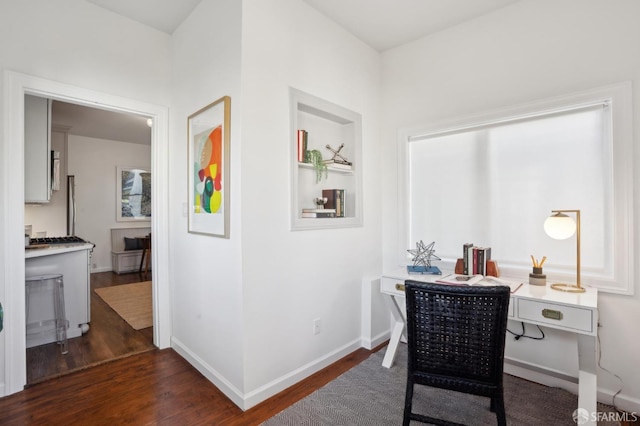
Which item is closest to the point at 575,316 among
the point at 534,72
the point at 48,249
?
the point at 534,72

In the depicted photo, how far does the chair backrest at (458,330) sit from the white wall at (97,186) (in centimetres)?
648

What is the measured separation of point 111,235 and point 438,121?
6.39m

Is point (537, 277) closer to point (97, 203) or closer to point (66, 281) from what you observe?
point (66, 281)

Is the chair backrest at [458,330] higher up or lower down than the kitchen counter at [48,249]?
lower down

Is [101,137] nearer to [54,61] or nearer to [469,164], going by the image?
[54,61]

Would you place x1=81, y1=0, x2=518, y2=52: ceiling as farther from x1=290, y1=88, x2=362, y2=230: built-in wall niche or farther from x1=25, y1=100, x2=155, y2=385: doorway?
x1=25, y1=100, x2=155, y2=385: doorway

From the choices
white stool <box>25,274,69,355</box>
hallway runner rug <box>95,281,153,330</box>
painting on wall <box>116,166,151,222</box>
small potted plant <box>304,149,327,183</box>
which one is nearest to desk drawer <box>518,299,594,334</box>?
small potted plant <box>304,149,327,183</box>

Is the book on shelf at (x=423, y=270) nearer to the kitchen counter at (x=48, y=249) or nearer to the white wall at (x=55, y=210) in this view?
the kitchen counter at (x=48, y=249)

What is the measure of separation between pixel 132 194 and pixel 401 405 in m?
6.51

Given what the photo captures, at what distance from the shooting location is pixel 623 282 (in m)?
1.97

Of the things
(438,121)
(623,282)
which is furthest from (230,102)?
(623,282)

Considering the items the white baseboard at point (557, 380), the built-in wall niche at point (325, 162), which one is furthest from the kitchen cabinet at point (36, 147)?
the white baseboard at point (557, 380)

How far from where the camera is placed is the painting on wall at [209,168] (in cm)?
209

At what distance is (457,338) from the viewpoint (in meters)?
1.57
